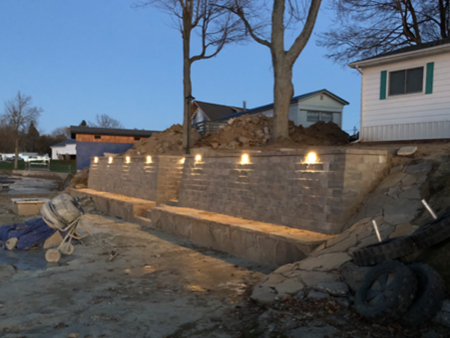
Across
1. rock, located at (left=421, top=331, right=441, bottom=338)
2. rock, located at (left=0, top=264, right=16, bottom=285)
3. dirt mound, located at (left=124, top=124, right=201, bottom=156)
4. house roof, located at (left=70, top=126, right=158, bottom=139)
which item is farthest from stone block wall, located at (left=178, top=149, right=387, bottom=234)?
house roof, located at (left=70, top=126, right=158, bottom=139)

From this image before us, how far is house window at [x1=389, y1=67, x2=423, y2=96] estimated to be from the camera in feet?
41.0

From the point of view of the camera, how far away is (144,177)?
15828mm

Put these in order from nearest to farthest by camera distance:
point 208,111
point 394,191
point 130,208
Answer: point 394,191 → point 130,208 → point 208,111

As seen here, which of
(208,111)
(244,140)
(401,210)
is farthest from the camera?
(208,111)

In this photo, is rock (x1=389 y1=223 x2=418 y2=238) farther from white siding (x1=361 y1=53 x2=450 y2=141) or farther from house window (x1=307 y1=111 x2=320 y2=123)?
house window (x1=307 y1=111 x2=320 y2=123)

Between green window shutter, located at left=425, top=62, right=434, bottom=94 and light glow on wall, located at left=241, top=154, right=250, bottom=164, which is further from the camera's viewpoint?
green window shutter, located at left=425, top=62, right=434, bottom=94

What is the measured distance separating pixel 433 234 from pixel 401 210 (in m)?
1.97

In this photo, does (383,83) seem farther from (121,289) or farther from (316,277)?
(121,289)

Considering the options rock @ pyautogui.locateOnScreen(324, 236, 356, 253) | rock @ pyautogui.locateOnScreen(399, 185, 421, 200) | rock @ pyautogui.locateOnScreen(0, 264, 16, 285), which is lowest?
rock @ pyautogui.locateOnScreen(0, 264, 16, 285)

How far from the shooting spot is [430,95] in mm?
12141

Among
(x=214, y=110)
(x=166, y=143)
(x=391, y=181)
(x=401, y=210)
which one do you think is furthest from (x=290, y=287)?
(x=214, y=110)

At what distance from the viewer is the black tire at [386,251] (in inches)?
193

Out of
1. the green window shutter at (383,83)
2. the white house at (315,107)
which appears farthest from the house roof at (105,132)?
the green window shutter at (383,83)

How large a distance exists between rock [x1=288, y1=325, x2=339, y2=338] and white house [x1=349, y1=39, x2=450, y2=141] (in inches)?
376
